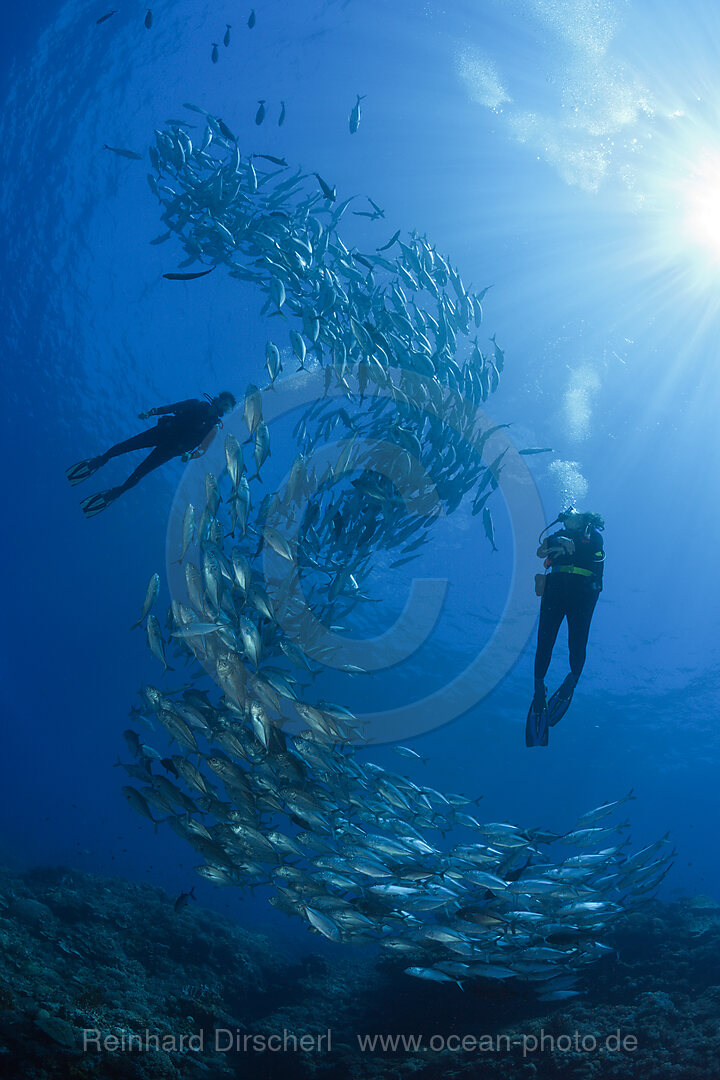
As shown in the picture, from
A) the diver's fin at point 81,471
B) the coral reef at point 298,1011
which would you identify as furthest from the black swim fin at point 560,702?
the diver's fin at point 81,471

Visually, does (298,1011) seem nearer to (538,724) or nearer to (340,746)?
(340,746)

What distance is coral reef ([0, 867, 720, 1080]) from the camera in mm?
5039

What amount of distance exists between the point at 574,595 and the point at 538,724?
1887 millimetres

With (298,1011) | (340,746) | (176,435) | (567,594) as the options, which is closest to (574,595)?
(567,594)

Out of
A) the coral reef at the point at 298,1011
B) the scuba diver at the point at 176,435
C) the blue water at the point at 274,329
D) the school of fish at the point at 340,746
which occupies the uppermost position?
the blue water at the point at 274,329

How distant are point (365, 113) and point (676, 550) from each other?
760 inches

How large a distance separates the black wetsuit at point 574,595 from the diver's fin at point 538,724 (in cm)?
35

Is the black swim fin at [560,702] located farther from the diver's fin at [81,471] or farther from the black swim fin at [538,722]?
the diver's fin at [81,471]

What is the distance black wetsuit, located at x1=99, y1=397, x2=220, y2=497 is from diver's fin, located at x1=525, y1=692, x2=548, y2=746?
6.18 m

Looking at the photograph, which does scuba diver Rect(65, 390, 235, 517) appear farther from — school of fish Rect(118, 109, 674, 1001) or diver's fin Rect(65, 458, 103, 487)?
school of fish Rect(118, 109, 674, 1001)

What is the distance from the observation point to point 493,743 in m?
35.1

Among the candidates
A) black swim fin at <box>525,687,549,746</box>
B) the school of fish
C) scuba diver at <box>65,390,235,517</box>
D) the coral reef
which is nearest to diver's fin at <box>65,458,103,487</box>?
scuba diver at <box>65,390,235,517</box>

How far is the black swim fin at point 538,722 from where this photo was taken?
7.23 m

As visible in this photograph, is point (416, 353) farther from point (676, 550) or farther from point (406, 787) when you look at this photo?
point (676, 550)
